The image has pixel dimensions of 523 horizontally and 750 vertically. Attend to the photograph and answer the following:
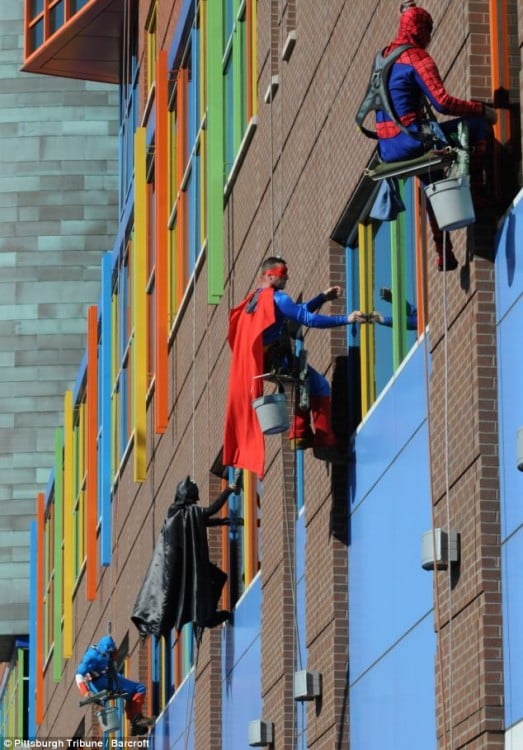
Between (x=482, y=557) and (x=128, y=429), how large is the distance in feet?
78.4

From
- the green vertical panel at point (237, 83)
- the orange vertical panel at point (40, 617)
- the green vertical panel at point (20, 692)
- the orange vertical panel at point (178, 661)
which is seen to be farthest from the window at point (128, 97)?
the green vertical panel at point (20, 692)

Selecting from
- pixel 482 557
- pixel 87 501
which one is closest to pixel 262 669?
pixel 482 557

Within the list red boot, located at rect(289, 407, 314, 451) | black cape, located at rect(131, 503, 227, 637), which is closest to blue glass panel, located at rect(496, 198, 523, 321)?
red boot, located at rect(289, 407, 314, 451)

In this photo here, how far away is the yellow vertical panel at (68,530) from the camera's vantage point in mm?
43906

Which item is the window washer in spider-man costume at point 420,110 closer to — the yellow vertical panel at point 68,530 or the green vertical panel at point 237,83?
the green vertical panel at point 237,83

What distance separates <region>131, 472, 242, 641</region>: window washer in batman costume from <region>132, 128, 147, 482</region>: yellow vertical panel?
7918 millimetres

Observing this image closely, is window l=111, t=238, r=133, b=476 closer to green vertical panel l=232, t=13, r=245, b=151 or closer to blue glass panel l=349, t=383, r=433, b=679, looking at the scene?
green vertical panel l=232, t=13, r=245, b=151

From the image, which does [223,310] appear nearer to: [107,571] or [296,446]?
[296,446]

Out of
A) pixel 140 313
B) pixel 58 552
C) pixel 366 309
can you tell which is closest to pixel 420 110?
pixel 366 309

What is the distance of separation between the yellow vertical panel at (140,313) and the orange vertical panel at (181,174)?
85.0 inches

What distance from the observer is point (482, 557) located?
1419 centimetres

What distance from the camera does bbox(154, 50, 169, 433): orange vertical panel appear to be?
3153 centimetres

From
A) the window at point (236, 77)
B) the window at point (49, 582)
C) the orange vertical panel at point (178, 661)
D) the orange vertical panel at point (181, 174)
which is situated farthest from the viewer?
the window at point (49, 582)

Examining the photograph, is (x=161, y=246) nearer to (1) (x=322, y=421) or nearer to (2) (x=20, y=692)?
(1) (x=322, y=421)
